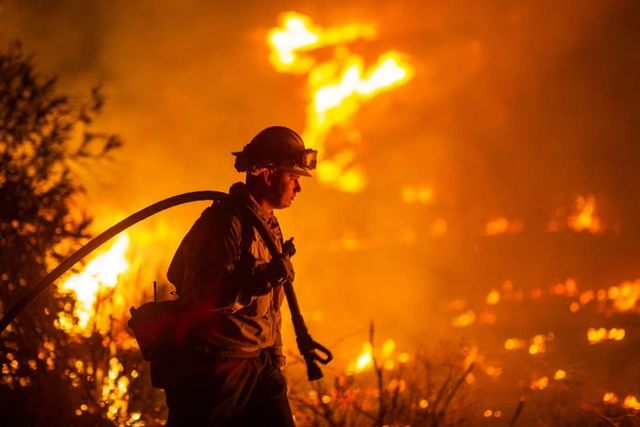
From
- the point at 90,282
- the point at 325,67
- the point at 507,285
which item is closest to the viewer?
the point at 90,282

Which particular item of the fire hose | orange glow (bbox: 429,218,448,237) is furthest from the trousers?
orange glow (bbox: 429,218,448,237)

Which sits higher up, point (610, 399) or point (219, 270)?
point (610, 399)

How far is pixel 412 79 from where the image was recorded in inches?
1508

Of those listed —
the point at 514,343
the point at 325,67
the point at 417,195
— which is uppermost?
the point at 417,195

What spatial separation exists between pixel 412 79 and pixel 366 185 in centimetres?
696

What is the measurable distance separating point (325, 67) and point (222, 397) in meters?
21.8

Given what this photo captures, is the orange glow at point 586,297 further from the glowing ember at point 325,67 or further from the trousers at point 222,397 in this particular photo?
the trousers at point 222,397

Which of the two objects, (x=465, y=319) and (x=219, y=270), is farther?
(x=465, y=319)

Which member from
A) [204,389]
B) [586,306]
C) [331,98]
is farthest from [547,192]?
[204,389]

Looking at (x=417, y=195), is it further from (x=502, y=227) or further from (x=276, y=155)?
(x=276, y=155)

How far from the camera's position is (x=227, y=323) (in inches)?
146

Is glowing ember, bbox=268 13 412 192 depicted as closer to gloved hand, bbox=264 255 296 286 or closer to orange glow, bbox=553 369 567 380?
orange glow, bbox=553 369 567 380

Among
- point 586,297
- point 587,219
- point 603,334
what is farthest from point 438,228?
point 603,334

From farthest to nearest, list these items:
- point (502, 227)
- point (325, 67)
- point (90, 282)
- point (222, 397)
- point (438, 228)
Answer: point (438, 228)
point (502, 227)
point (325, 67)
point (90, 282)
point (222, 397)
